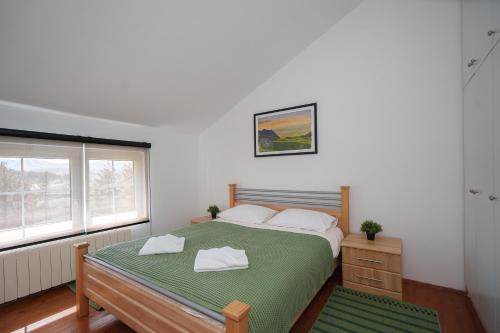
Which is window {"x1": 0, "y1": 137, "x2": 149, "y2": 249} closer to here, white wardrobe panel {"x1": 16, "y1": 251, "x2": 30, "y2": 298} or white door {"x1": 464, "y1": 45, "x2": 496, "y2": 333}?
white wardrobe panel {"x1": 16, "y1": 251, "x2": 30, "y2": 298}

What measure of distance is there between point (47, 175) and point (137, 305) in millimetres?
2012

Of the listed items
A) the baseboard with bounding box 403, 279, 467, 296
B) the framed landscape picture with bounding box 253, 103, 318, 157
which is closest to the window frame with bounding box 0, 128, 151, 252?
the framed landscape picture with bounding box 253, 103, 318, 157

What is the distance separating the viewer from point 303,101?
3250mm

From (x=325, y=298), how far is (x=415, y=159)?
1.71 metres

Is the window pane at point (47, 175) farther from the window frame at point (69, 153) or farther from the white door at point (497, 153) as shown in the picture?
the white door at point (497, 153)

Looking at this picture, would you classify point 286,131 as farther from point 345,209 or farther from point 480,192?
point 480,192

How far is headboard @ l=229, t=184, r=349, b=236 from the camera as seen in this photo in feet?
9.32

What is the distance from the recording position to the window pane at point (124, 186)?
127 inches

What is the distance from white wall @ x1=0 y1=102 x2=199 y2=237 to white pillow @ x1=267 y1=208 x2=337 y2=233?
1768mm

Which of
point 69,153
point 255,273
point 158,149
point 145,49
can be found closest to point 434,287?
point 255,273

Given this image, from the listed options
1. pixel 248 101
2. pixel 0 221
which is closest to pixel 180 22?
pixel 248 101

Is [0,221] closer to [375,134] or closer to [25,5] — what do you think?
[25,5]

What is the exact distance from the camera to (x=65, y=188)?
276 centimetres

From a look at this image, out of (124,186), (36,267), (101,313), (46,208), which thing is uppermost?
(124,186)
